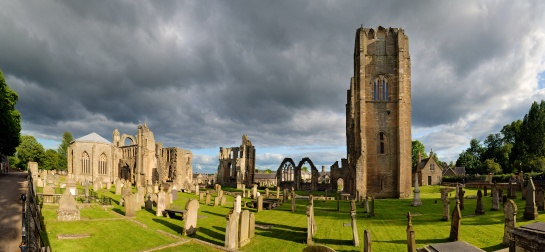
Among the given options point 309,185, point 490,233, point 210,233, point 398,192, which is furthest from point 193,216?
point 309,185

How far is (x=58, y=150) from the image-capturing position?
273ft

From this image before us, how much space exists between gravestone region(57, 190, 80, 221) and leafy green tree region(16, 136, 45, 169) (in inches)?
2705

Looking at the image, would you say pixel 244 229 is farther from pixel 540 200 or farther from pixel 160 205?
pixel 540 200

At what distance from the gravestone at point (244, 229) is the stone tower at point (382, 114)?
65.9 ft

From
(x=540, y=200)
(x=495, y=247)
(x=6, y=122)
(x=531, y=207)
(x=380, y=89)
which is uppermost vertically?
(x=380, y=89)

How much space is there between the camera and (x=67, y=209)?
13.3 m

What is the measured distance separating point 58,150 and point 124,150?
4658 centimetres

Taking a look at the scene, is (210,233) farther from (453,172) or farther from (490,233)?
(453,172)

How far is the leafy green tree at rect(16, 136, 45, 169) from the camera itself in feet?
218

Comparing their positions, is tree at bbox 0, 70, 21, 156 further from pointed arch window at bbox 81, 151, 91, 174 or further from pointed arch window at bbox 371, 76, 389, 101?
pointed arch window at bbox 371, 76, 389, 101

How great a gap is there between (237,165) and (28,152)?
2013 inches

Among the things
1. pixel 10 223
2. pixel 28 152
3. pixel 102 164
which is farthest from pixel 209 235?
pixel 28 152

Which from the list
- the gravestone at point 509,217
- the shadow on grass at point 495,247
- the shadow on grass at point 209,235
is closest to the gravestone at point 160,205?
the shadow on grass at point 209,235

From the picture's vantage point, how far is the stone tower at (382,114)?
99.4ft
